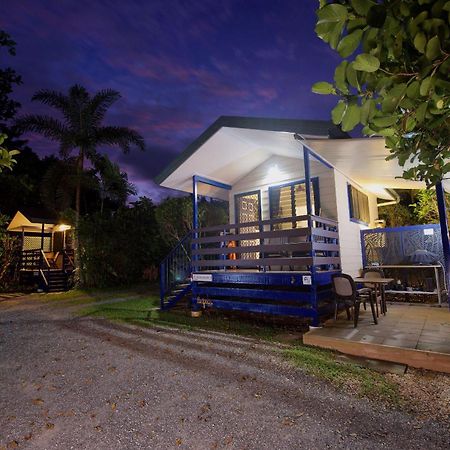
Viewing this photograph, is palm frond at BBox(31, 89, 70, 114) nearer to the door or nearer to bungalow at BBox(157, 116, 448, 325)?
bungalow at BBox(157, 116, 448, 325)

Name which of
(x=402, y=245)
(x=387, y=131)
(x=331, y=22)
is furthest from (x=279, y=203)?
(x=331, y=22)

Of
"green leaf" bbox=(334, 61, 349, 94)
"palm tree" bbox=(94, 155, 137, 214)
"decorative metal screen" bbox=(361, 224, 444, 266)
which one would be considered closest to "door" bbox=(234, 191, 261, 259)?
"decorative metal screen" bbox=(361, 224, 444, 266)

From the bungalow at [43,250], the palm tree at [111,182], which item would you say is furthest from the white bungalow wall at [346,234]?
the bungalow at [43,250]

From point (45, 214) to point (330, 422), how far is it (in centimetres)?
2069

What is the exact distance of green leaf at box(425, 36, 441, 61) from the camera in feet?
3.63

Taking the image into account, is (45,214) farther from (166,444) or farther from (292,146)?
(166,444)

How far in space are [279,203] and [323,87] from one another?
28.1 ft

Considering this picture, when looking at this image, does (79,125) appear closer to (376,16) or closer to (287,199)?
(287,199)

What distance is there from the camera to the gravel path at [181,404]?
9.18ft

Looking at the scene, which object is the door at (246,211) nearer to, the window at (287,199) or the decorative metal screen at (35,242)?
the window at (287,199)

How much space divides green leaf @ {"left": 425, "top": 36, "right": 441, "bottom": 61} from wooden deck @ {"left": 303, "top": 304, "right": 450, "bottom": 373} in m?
4.48

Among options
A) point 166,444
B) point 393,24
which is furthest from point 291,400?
point 393,24

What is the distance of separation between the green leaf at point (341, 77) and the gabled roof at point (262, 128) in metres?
4.75

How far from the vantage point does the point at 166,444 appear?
2.76 m
